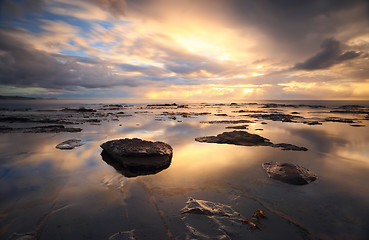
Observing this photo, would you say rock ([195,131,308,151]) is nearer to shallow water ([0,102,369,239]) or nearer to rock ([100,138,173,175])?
shallow water ([0,102,369,239])

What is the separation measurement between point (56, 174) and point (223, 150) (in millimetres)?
7571

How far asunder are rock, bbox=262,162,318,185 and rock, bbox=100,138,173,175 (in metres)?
4.13

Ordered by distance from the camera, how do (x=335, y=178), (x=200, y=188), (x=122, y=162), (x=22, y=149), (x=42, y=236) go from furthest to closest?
(x=22, y=149)
(x=122, y=162)
(x=335, y=178)
(x=200, y=188)
(x=42, y=236)

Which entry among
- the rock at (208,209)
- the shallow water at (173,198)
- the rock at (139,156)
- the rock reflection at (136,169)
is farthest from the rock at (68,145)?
the rock at (208,209)

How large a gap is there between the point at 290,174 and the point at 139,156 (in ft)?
18.8

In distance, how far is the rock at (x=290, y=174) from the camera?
17.6ft

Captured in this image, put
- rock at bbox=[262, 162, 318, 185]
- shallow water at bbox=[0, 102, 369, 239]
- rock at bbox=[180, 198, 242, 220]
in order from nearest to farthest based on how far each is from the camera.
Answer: shallow water at bbox=[0, 102, 369, 239] < rock at bbox=[180, 198, 242, 220] < rock at bbox=[262, 162, 318, 185]

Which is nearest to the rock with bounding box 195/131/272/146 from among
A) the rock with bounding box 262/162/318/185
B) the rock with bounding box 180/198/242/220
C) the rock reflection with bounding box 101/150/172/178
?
the rock with bounding box 262/162/318/185

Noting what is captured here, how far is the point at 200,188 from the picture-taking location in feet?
16.4

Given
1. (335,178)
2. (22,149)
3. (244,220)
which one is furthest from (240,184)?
(22,149)

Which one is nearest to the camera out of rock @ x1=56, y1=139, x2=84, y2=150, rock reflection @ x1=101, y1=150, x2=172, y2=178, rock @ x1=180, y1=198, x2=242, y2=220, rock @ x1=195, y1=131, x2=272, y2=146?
rock @ x1=180, y1=198, x2=242, y2=220

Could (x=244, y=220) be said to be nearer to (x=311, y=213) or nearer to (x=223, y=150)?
(x=311, y=213)

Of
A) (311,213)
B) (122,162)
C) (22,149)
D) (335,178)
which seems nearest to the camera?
(311,213)

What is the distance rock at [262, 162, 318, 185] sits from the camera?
17.6 feet
